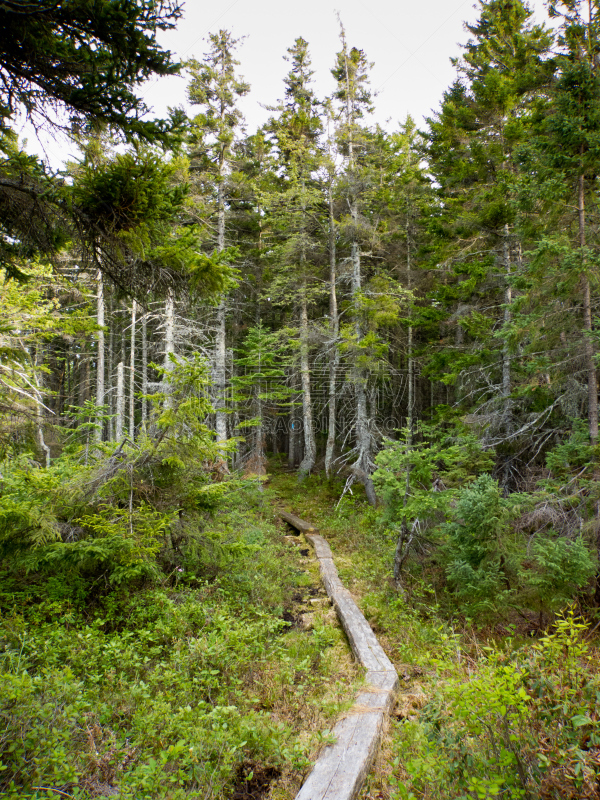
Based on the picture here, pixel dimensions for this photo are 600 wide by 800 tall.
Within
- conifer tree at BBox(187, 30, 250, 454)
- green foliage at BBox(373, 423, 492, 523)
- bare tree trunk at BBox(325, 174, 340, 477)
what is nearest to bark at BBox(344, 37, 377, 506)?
bare tree trunk at BBox(325, 174, 340, 477)

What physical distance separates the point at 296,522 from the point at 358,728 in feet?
33.8

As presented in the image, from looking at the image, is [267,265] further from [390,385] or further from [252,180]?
[390,385]

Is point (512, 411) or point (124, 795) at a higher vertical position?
point (512, 411)

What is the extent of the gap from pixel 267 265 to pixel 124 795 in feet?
70.3

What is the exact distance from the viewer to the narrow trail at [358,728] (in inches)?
135

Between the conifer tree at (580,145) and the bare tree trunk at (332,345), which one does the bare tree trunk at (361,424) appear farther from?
the conifer tree at (580,145)

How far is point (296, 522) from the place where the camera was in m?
14.4

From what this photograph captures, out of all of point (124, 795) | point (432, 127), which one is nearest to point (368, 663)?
point (124, 795)

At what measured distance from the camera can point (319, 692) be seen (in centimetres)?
496

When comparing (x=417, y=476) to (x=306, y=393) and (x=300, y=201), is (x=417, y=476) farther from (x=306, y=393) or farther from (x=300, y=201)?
(x=300, y=201)

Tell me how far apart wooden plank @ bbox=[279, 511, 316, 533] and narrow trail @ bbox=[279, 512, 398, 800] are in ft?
20.8

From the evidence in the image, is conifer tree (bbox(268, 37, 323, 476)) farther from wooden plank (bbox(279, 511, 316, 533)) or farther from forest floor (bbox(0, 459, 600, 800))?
forest floor (bbox(0, 459, 600, 800))

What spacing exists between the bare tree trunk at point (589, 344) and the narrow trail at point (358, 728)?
16.1ft

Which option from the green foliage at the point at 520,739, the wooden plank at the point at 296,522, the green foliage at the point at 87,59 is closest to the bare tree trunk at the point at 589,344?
the green foliage at the point at 520,739
